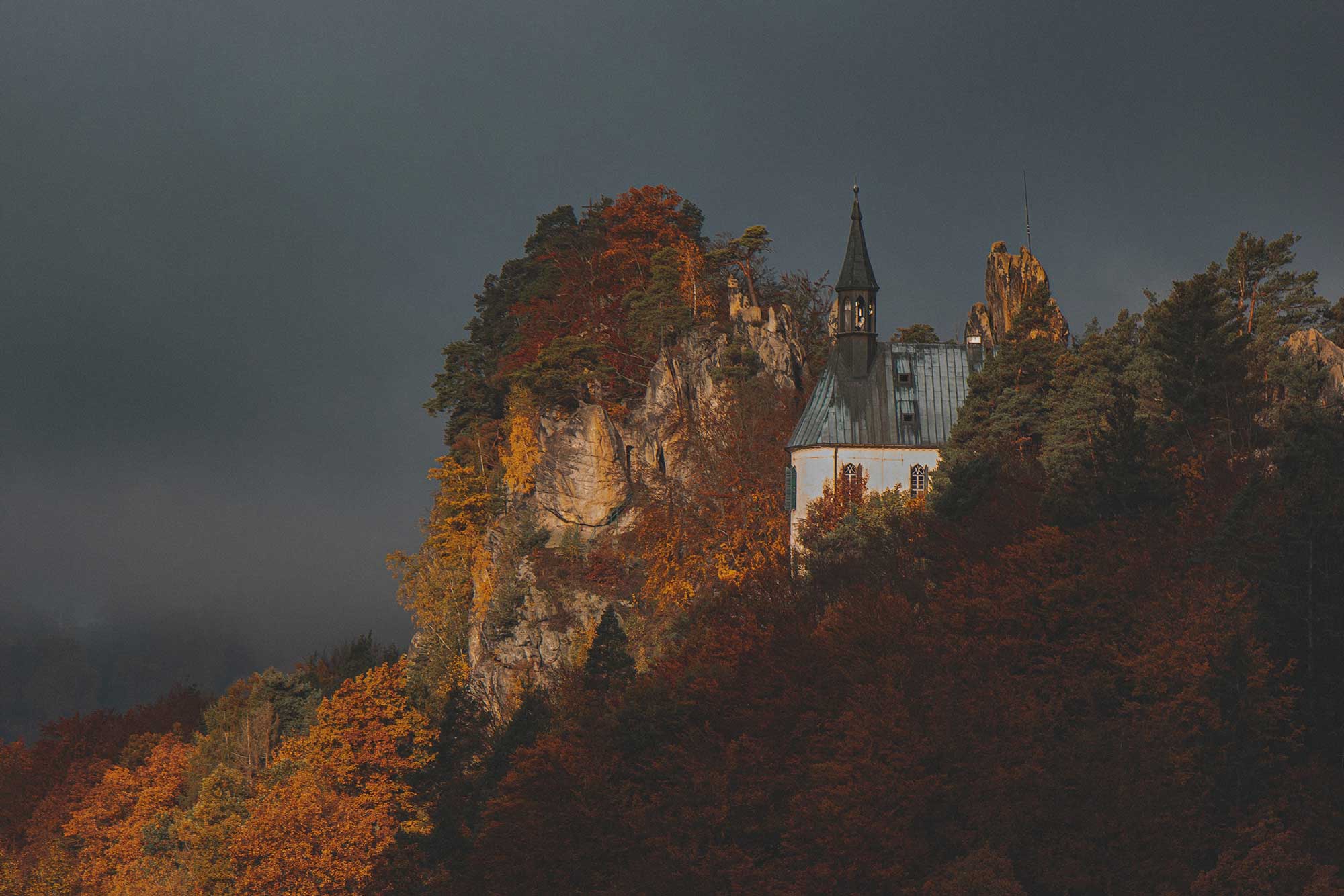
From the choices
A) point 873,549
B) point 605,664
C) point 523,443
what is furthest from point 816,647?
point 523,443

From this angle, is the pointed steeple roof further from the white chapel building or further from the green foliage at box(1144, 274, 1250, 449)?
the green foliage at box(1144, 274, 1250, 449)

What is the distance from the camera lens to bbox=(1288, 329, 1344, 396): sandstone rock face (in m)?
46.8

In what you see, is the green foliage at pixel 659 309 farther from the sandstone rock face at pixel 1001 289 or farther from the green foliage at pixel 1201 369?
the green foliage at pixel 1201 369

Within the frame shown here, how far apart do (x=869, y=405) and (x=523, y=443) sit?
57.7 ft

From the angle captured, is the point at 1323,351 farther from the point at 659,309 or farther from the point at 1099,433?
the point at 659,309

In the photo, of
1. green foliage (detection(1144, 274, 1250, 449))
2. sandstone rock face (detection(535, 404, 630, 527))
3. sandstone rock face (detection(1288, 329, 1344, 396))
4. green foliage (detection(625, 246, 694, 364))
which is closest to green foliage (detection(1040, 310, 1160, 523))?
green foliage (detection(1144, 274, 1250, 449))

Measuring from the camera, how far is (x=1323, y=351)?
47.6 m

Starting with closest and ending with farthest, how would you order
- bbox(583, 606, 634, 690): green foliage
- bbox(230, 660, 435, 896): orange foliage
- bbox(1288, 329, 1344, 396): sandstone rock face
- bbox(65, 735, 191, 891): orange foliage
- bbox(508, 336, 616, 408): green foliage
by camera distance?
bbox(1288, 329, 1344, 396): sandstone rock face < bbox(583, 606, 634, 690): green foliage < bbox(230, 660, 435, 896): orange foliage < bbox(508, 336, 616, 408): green foliage < bbox(65, 735, 191, 891): orange foliage

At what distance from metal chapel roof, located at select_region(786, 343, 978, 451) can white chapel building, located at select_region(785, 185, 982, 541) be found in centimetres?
4

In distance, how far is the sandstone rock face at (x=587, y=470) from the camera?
220ft

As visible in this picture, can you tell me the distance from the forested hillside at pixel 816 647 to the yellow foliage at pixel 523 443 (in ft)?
0.62

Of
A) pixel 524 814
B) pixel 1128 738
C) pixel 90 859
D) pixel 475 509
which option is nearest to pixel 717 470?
pixel 475 509

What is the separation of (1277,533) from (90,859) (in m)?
62.4

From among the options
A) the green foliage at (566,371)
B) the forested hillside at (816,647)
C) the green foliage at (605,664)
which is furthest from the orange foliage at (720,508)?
the green foliage at (605,664)
